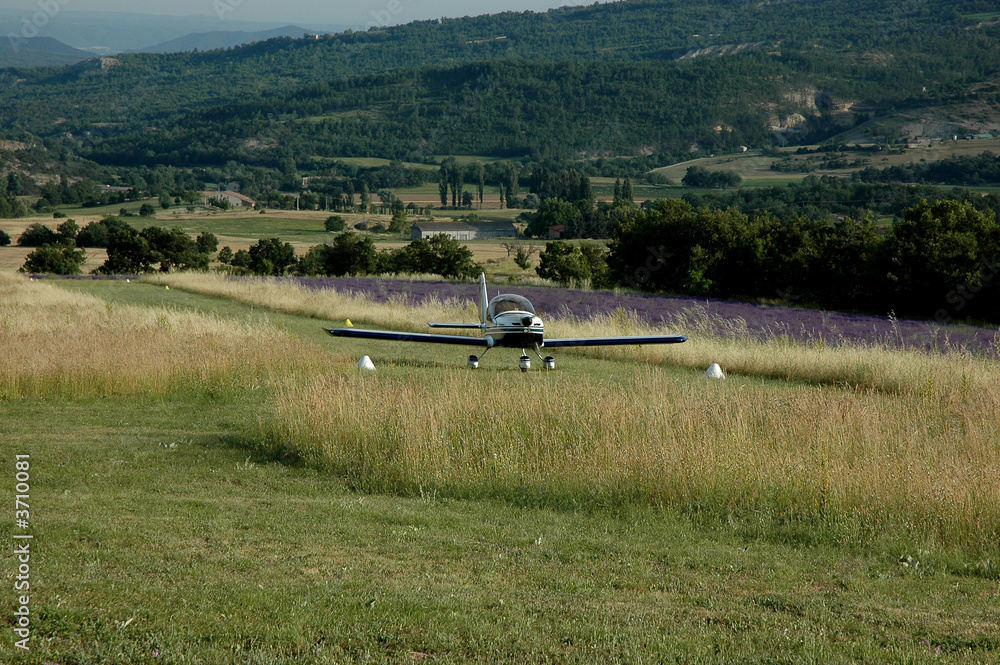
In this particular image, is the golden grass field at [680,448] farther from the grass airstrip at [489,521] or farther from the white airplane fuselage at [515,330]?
the white airplane fuselage at [515,330]

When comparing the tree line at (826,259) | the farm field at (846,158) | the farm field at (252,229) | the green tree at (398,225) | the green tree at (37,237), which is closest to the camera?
the tree line at (826,259)

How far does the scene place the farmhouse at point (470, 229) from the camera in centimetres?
11056

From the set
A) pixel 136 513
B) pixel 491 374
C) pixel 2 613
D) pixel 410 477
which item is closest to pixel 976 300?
pixel 491 374

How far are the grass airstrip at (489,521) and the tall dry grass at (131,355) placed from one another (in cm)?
8

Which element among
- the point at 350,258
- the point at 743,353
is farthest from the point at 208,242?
the point at 743,353

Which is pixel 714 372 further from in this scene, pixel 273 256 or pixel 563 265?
pixel 273 256

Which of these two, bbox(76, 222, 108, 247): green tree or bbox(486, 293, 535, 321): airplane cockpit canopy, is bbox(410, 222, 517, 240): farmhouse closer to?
bbox(76, 222, 108, 247): green tree

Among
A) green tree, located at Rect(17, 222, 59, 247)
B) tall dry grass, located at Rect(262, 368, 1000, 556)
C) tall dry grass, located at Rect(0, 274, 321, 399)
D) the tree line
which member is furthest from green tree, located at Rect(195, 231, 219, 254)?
tall dry grass, located at Rect(262, 368, 1000, 556)

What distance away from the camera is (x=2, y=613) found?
17.2 feet

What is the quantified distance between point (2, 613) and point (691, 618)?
4574 millimetres

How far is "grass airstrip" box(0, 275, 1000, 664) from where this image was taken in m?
5.27

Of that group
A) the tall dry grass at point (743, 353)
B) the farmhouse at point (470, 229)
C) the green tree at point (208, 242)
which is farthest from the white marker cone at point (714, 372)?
the farmhouse at point (470, 229)

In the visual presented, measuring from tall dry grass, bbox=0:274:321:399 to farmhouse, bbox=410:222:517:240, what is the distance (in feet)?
293

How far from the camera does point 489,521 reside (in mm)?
8266
